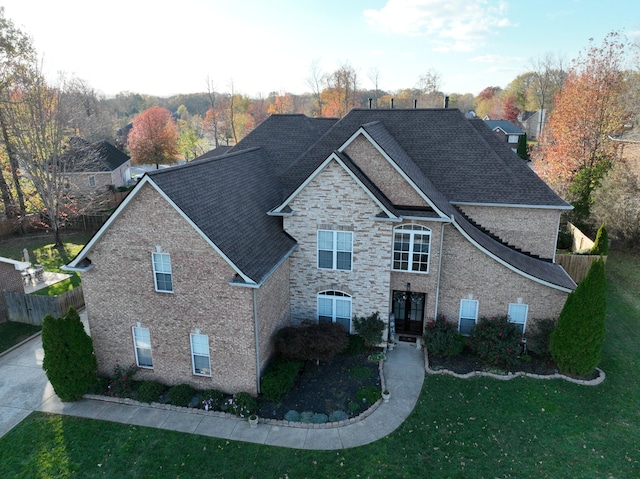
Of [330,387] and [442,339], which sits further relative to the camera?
[442,339]

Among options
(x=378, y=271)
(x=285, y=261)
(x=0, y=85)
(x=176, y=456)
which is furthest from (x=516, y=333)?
(x=0, y=85)

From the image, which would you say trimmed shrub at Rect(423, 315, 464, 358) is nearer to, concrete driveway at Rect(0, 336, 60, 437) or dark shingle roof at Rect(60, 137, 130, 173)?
concrete driveway at Rect(0, 336, 60, 437)

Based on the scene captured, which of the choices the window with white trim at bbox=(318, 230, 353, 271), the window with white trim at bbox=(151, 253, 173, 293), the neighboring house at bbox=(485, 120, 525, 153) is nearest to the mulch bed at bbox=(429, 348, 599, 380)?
the window with white trim at bbox=(318, 230, 353, 271)

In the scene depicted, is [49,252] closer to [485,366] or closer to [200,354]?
[200,354]

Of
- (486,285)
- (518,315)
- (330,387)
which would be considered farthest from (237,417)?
(518,315)

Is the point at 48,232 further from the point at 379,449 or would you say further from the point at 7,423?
the point at 379,449

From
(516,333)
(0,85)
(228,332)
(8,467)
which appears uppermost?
(0,85)

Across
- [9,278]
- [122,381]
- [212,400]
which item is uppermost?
[9,278]
